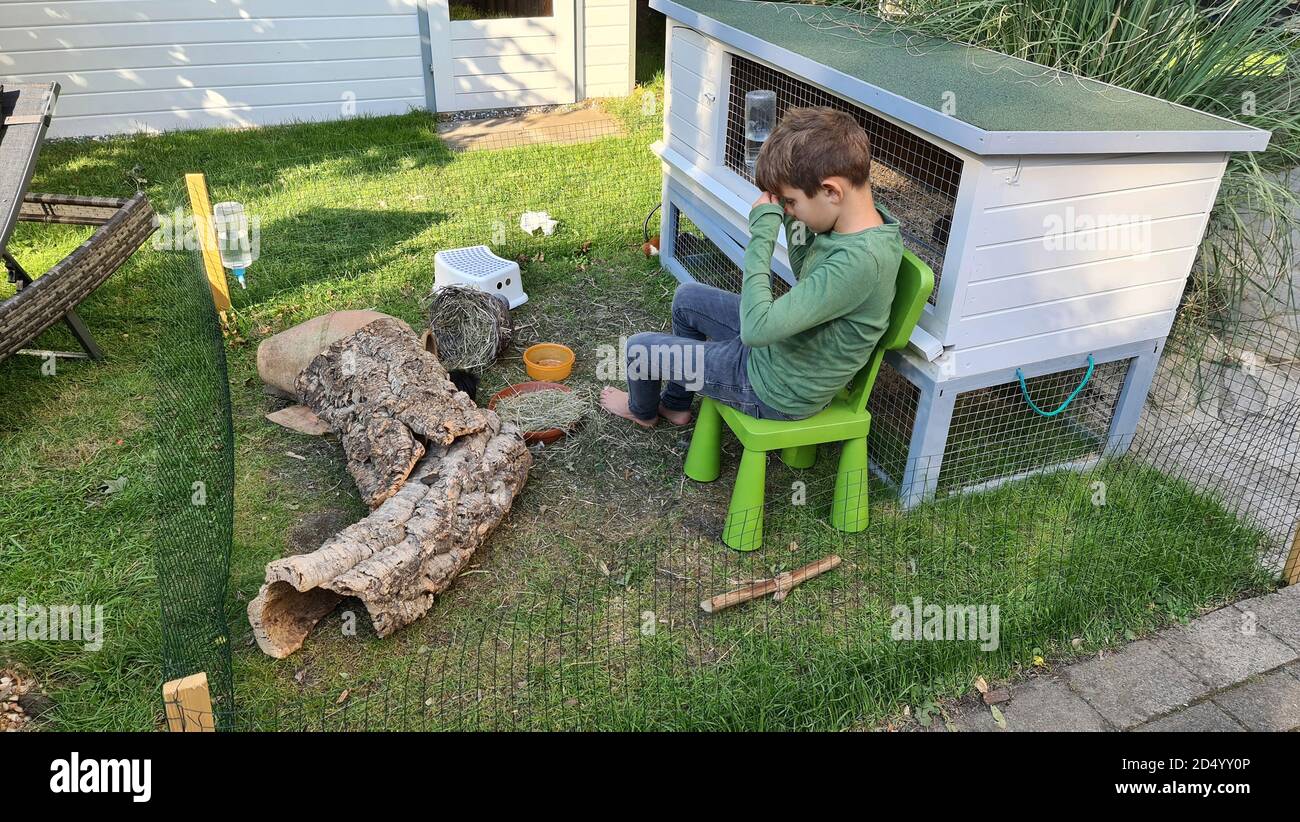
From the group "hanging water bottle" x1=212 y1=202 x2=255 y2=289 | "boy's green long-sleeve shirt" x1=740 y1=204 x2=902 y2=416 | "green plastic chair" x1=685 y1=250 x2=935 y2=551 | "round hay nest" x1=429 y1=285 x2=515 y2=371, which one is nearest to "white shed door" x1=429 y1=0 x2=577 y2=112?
"hanging water bottle" x1=212 y1=202 x2=255 y2=289

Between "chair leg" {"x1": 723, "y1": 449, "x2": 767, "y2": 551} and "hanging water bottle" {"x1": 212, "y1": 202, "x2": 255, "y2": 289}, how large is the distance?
3405 millimetres

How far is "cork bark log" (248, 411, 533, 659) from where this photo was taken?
3.21 meters

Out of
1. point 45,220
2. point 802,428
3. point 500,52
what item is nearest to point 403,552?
point 802,428

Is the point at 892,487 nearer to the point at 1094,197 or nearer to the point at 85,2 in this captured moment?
the point at 1094,197

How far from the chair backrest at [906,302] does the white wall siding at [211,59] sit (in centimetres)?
666

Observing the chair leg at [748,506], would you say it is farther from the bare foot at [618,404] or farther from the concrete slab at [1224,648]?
the concrete slab at [1224,648]

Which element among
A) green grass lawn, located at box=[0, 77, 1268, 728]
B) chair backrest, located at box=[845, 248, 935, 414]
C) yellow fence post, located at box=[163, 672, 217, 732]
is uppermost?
chair backrest, located at box=[845, 248, 935, 414]

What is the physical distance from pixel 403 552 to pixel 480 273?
247 cm

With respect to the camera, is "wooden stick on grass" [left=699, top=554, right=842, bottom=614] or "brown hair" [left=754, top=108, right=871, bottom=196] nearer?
"brown hair" [left=754, top=108, right=871, bottom=196]

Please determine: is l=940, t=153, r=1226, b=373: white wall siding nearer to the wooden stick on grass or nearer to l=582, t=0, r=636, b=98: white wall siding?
the wooden stick on grass

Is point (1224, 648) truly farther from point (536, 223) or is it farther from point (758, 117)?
point (536, 223)

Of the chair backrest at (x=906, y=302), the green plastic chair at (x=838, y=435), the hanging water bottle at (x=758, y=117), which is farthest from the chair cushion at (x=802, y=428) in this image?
the hanging water bottle at (x=758, y=117)

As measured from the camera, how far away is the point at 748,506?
12.1 feet

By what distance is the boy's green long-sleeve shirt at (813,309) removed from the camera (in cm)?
316
